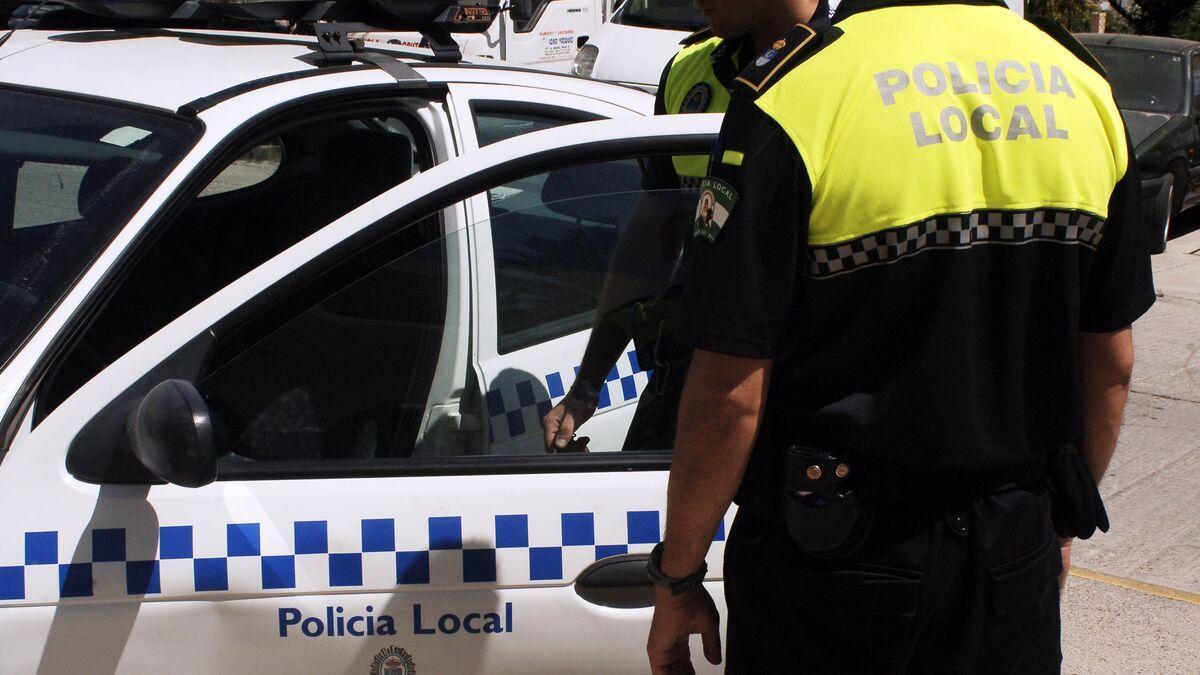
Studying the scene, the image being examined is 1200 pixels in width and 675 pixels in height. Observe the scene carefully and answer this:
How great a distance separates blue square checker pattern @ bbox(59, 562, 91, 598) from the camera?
1.89m

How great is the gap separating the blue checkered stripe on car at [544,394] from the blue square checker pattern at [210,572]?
1.58 feet

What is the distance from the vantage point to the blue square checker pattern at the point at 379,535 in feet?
6.39

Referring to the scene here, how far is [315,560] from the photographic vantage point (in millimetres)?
1942

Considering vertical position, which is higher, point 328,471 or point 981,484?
point 981,484

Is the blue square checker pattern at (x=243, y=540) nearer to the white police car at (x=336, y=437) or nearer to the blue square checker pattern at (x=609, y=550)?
the white police car at (x=336, y=437)

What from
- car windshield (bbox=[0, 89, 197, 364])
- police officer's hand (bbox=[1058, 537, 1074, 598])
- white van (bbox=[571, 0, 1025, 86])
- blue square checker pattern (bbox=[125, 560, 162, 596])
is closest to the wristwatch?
police officer's hand (bbox=[1058, 537, 1074, 598])

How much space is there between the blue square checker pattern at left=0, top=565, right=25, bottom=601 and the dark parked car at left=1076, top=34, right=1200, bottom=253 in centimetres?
780

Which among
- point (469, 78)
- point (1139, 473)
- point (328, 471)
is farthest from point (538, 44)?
point (328, 471)

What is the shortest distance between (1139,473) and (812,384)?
3.64 m

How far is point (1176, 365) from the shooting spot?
6.24 metres

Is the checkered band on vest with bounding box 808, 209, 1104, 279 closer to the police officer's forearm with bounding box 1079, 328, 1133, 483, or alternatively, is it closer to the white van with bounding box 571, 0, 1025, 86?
the police officer's forearm with bounding box 1079, 328, 1133, 483

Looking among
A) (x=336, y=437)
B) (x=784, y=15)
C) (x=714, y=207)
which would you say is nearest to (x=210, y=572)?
(x=336, y=437)

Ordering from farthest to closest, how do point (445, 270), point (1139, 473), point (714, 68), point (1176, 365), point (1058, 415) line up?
point (1176, 365) < point (1139, 473) < point (714, 68) < point (445, 270) < point (1058, 415)

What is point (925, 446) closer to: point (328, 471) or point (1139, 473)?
point (328, 471)
